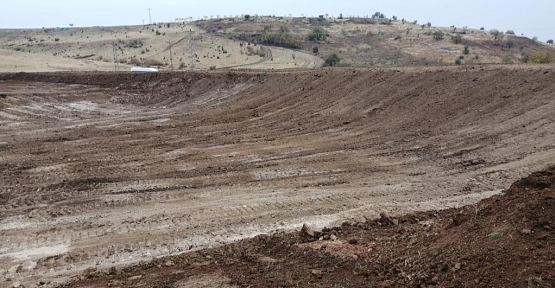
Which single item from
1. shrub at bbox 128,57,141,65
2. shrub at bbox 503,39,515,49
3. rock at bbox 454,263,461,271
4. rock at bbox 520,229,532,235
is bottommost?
rock at bbox 454,263,461,271

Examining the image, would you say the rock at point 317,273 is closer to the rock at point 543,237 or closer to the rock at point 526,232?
the rock at point 526,232

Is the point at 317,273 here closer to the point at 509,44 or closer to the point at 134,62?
the point at 134,62

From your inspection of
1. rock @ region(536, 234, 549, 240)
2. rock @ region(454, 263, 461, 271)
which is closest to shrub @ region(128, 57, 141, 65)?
rock @ region(454, 263, 461, 271)

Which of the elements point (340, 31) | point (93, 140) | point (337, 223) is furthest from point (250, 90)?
point (340, 31)

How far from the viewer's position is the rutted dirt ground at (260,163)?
8.71m

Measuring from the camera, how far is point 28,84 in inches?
1363

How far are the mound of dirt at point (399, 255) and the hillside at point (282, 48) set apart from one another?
101 feet

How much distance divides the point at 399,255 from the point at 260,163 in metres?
7.36

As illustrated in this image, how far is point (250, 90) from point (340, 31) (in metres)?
53.0

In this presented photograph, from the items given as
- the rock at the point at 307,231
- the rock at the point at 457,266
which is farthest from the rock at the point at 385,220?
the rock at the point at 457,266

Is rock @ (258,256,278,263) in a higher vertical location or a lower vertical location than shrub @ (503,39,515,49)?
lower

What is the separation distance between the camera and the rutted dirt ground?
8711 millimetres

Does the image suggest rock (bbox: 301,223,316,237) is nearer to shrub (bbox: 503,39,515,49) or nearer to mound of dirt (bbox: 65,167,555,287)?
mound of dirt (bbox: 65,167,555,287)

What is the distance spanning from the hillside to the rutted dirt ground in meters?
19.4
